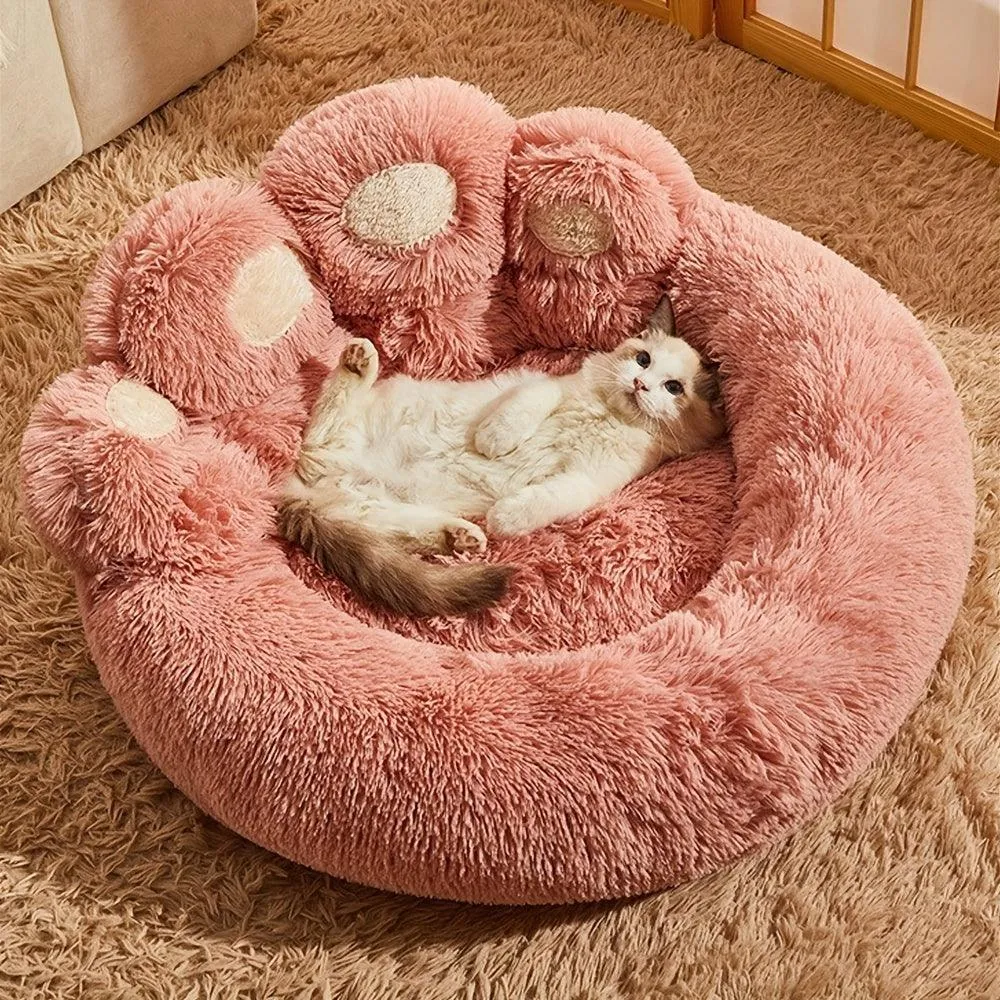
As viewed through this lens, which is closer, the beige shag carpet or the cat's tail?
the beige shag carpet

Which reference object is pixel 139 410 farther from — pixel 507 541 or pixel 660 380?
pixel 660 380

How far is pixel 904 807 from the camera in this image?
56.2 inches

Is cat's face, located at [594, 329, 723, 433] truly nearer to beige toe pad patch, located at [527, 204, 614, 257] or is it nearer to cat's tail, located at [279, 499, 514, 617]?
beige toe pad patch, located at [527, 204, 614, 257]

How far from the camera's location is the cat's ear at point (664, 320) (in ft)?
5.39

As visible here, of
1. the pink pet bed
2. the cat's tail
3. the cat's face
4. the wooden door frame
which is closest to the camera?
the pink pet bed

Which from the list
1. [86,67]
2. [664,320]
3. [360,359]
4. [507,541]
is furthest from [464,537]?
[86,67]

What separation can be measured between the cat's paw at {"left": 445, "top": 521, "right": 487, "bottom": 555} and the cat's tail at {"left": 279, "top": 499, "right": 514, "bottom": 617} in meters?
0.02

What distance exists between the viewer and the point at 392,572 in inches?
57.5

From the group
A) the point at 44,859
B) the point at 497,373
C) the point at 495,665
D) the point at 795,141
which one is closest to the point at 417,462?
the point at 497,373

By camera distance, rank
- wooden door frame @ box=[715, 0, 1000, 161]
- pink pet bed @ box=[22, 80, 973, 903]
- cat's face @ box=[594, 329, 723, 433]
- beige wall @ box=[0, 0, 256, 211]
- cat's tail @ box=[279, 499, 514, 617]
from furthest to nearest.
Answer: wooden door frame @ box=[715, 0, 1000, 161] → beige wall @ box=[0, 0, 256, 211] → cat's face @ box=[594, 329, 723, 433] → cat's tail @ box=[279, 499, 514, 617] → pink pet bed @ box=[22, 80, 973, 903]

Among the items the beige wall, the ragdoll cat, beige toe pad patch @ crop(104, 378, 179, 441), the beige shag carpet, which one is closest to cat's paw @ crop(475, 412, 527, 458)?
the ragdoll cat

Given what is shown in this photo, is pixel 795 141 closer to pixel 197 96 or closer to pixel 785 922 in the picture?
pixel 197 96

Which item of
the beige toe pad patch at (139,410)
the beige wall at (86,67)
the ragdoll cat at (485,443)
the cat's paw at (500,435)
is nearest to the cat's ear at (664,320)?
the ragdoll cat at (485,443)

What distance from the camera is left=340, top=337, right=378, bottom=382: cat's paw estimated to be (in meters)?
1.62
